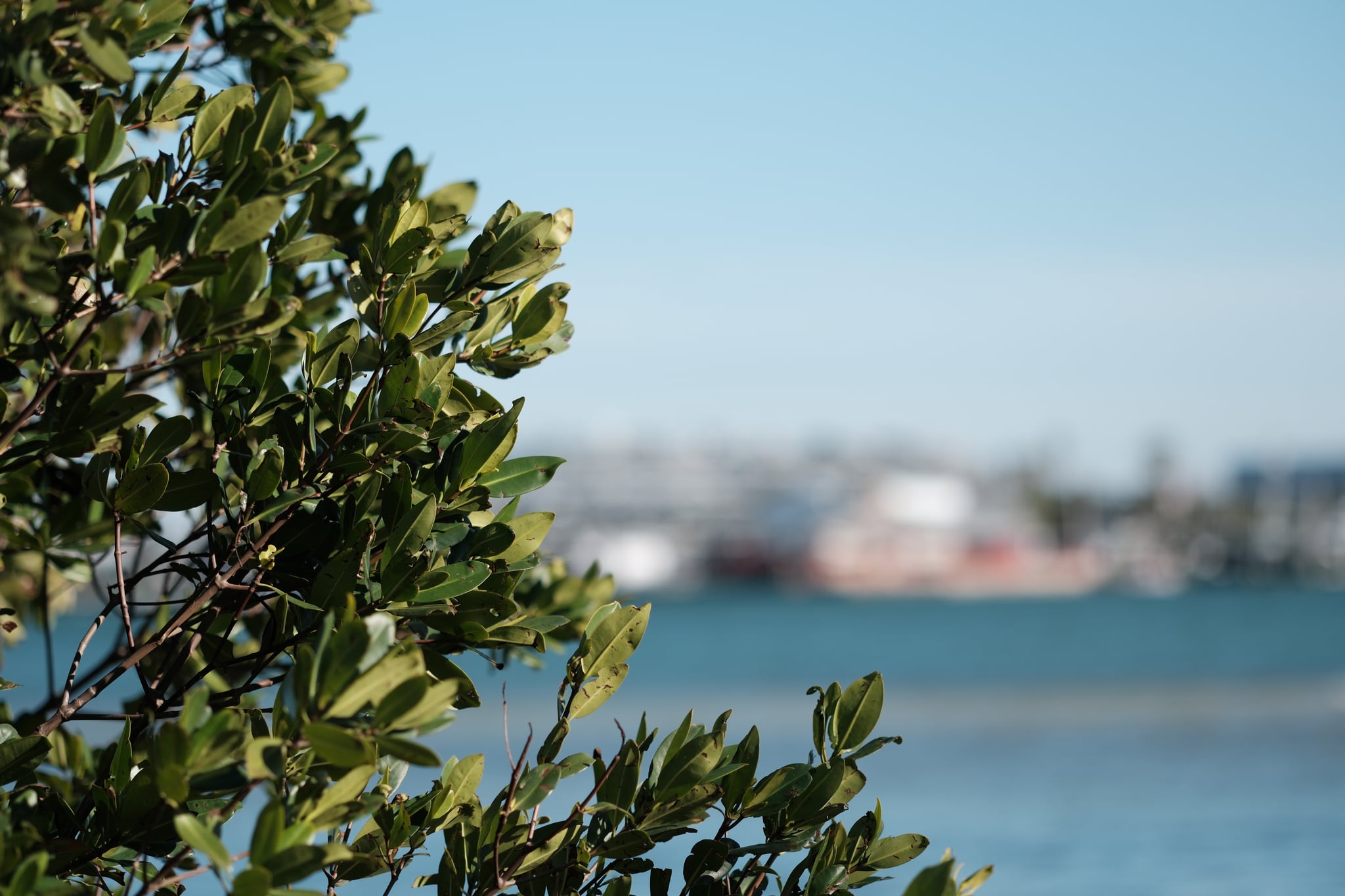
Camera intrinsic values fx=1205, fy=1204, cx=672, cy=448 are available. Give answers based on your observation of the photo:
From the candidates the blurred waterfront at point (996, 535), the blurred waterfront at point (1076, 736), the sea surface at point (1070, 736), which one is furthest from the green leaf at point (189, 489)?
the blurred waterfront at point (996, 535)

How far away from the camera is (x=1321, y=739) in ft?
51.6

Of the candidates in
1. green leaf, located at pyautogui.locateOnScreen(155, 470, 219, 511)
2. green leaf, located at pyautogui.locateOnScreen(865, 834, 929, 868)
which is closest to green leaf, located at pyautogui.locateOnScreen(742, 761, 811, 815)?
green leaf, located at pyautogui.locateOnScreen(865, 834, 929, 868)

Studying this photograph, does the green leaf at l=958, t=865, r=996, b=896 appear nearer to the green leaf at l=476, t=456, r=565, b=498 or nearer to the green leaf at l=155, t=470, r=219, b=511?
the green leaf at l=476, t=456, r=565, b=498

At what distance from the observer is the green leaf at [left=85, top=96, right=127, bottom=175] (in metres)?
1.30

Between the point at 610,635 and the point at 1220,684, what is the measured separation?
27.0 m

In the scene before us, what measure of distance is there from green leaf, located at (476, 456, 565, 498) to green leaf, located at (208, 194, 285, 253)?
39 cm

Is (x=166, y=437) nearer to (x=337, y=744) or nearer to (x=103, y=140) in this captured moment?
(x=103, y=140)

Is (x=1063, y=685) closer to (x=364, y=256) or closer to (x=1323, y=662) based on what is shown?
(x=1323, y=662)

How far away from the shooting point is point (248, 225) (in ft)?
4.24

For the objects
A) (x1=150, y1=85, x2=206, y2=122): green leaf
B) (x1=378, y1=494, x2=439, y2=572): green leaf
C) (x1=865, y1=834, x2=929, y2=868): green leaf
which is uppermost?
(x1=150, y1=85, x2=206, y2=122): green leaf

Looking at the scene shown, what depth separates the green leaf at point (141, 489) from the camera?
1.52m

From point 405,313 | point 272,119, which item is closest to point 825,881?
point 405,313

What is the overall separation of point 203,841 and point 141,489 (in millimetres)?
608

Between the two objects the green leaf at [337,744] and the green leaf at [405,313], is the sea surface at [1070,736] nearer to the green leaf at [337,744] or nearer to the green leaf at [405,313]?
the green leaf at [405,313]
